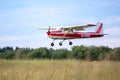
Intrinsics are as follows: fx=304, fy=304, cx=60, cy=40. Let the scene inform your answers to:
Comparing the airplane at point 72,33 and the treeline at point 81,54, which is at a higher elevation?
the airplane at point 72,33

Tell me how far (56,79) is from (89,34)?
7.79m

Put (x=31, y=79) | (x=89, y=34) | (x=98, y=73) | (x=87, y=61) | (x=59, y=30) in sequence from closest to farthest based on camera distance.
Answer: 1. (x=31, y=79)
2. (x=98, y=73)
3. (x=87, y=61)
4. (x=89, y=34)
5. (x=59, y=30)

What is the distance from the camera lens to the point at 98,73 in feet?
30.7

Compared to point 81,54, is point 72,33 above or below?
above

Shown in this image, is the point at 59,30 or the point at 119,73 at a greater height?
the point at 59,30

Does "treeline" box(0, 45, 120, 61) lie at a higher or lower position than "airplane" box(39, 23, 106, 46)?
lower

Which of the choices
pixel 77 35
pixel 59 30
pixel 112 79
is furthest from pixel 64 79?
pixel 59 30

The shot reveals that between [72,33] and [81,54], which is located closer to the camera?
[72,33]

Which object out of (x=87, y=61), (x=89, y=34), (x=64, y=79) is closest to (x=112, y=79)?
(x=64, y=79)

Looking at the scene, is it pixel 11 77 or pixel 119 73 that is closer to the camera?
pixel 11 77

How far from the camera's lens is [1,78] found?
8.25 meters

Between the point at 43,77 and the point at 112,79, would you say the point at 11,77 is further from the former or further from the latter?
the point at 112,79

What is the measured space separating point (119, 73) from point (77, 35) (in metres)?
6.29

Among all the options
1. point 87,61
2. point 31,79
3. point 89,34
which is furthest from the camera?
point 89,34
